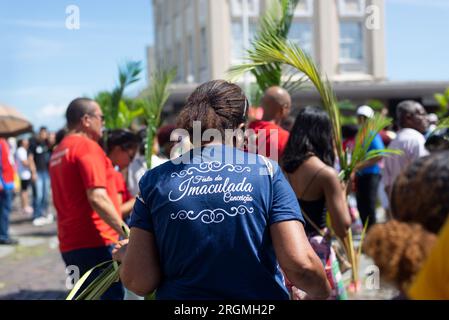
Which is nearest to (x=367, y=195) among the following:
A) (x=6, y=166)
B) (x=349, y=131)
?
(x=349, y=131)

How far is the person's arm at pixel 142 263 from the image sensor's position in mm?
2713

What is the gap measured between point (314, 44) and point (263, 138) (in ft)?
90.3

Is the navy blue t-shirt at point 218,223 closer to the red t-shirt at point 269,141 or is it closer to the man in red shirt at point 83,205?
the man in red shirt at point 83,205

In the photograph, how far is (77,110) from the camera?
505 cm

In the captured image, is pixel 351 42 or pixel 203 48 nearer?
pixel 351 42

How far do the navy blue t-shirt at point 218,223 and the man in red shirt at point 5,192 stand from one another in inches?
361

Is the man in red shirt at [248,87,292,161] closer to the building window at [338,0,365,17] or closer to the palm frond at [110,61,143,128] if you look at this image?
the palm frond at [110,61,143,128]

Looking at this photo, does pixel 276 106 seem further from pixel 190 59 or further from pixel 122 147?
pixel 190 59

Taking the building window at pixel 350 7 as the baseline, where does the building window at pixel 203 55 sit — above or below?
below

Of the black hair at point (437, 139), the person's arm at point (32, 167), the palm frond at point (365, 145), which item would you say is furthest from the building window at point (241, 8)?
the black hair at point (437, 139)

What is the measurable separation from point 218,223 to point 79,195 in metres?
2.36
